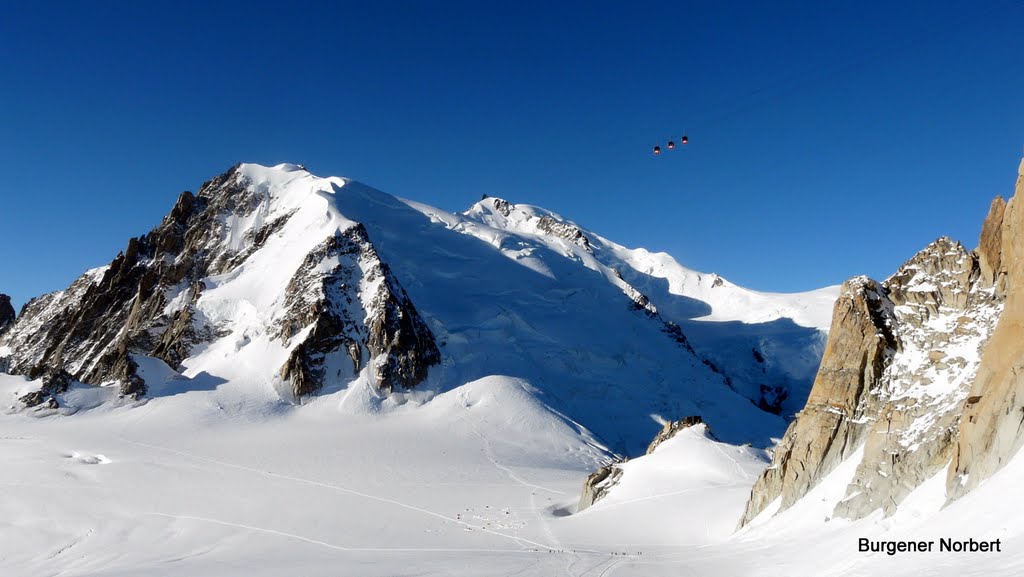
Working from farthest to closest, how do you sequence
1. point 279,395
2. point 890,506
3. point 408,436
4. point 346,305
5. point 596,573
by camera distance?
point 346,305
point 279,395
point 408,436
point 596,573
point 890,506

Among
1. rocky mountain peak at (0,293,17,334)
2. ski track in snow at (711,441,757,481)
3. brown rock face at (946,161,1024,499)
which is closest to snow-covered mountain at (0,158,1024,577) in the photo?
brown rock face at (946,161,1024,499)

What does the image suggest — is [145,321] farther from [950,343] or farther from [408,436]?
[950,343]

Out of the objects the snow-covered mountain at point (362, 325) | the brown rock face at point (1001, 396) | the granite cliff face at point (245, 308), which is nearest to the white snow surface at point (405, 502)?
the brown rock face at point (1001, 396)

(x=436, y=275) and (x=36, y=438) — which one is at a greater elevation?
(x=436, y=275)

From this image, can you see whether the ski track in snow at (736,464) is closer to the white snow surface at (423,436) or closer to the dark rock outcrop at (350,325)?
the white snow surface at (423,436)

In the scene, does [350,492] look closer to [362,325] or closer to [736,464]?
[736,464]

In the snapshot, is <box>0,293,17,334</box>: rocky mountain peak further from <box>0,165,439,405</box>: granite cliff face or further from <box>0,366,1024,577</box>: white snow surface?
<box>0,366,1024,577</box>: white snow surface

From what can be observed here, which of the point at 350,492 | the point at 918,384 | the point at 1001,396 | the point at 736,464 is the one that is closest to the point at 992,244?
the point at 918,384

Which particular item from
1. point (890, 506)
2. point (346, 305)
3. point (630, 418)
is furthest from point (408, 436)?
point (890, 506)
